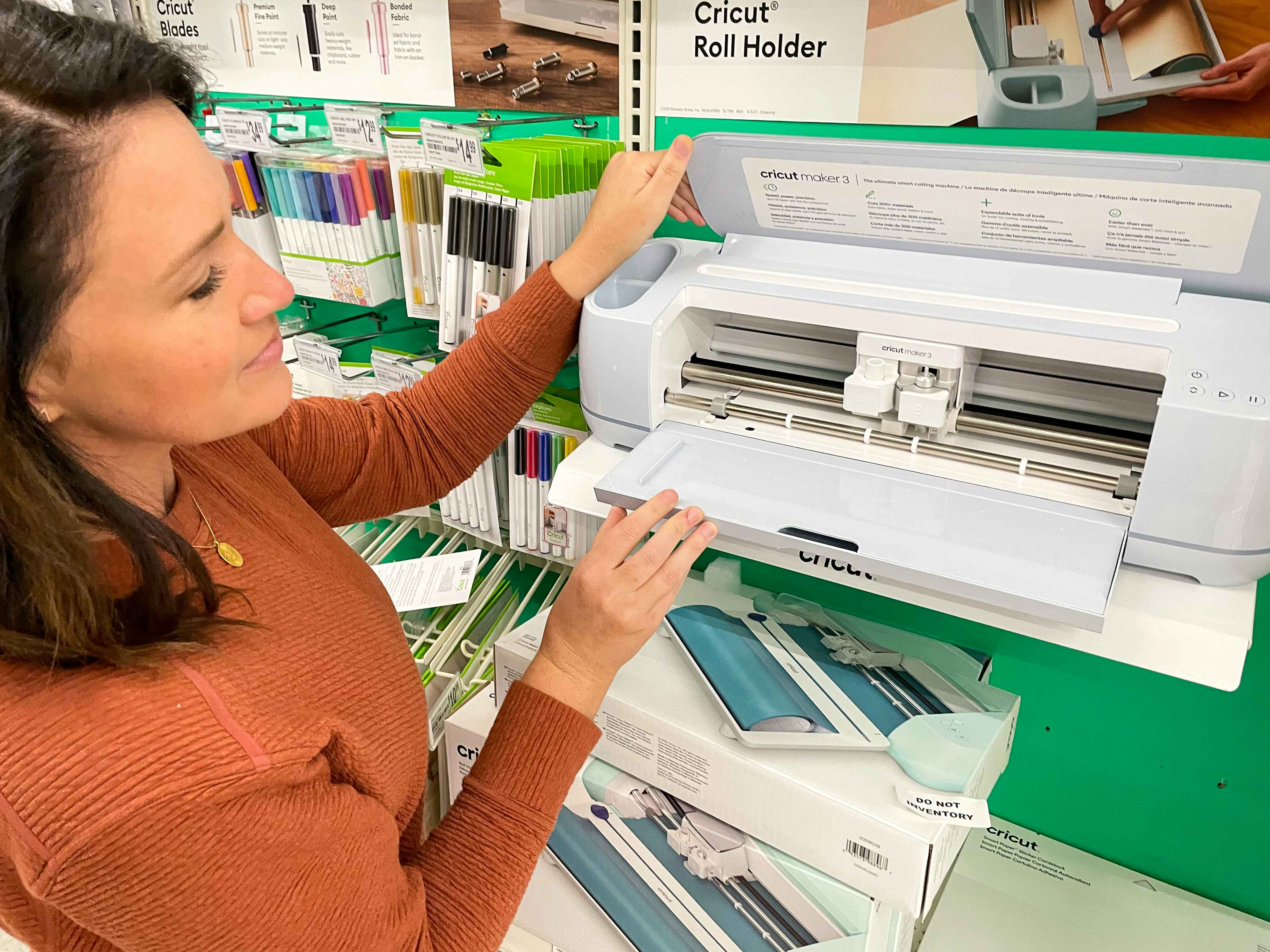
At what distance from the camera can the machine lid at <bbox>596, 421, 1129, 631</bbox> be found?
0.69 metres

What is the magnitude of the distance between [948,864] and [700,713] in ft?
1.04

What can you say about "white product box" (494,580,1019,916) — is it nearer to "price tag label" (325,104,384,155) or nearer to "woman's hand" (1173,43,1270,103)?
"woman's hand" (1173,43,1270,103)

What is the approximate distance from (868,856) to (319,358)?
1152mm

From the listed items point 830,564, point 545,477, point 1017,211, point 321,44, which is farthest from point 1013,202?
point 321,44

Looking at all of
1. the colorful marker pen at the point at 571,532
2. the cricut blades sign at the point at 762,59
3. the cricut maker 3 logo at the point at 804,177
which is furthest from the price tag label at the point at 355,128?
the cricut maker 3 logo at the point at 804,177

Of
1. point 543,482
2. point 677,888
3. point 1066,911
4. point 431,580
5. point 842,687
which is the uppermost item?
point 543,482

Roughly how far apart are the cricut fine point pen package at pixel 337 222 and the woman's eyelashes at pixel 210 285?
0.78 m

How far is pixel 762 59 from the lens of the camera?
1.10 m

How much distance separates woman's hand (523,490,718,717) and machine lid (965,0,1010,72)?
0.64 meters

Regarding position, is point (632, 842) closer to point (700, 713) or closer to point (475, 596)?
point (700, 713)

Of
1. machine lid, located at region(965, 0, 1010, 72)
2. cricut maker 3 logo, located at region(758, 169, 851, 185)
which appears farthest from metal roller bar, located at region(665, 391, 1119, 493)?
machine lid, located at region(965, 0, 1010, 72)

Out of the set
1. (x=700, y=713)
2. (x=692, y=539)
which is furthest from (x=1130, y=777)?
(x=692, y=539)

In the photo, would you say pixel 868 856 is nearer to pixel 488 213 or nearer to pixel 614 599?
pixel 614 599

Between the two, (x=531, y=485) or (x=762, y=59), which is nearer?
(x=762, y=59)
